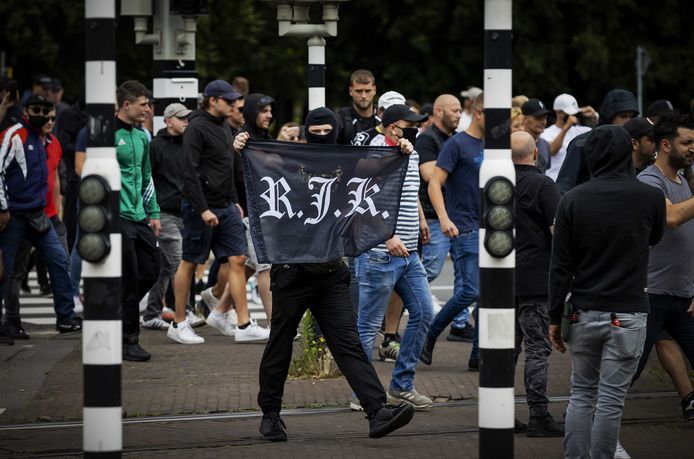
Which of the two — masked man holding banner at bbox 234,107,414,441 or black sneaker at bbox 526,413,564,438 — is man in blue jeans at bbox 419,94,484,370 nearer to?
black sneaker at bbox 526,413,564,438

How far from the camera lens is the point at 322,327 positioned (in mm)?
8375

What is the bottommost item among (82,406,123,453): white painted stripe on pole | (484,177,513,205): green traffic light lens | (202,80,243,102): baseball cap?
(82,406,123,453): white painted stripe on pole

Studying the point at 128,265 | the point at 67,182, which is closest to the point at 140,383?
the point at 128,265

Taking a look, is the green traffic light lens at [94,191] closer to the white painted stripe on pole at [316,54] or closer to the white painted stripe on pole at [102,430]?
the white painted stripe on pole at [102,430]

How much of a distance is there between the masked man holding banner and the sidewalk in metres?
0.34

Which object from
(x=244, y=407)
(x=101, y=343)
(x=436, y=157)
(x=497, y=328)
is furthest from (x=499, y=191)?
(x=436, y=157)

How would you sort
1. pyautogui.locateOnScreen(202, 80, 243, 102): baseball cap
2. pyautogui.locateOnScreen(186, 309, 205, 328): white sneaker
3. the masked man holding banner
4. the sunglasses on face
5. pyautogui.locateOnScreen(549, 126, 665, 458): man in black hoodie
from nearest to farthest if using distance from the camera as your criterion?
pyautogui.locateOnScreen(549, 126, 665, 458): man in black hoodie
the masked man holding banner
pyautogui.locateOnScreen(202, 80, 243, 102): baseball cap
the sunglasses on face
pyautogui.locateOnScreen(186, 309, 205, 328): white sneaker

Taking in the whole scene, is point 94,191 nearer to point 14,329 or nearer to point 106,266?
point 106,266

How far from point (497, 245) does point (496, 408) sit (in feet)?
2.44

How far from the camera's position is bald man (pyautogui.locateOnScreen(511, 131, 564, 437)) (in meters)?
8.52

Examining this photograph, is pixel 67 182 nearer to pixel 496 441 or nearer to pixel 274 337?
pixel 274 337

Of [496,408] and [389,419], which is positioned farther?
[389,419]

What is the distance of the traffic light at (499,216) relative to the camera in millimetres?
6379

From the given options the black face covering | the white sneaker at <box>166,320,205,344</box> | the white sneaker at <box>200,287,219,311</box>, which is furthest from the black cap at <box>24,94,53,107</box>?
the white sneaker at <box>200,287,219,311</box>
